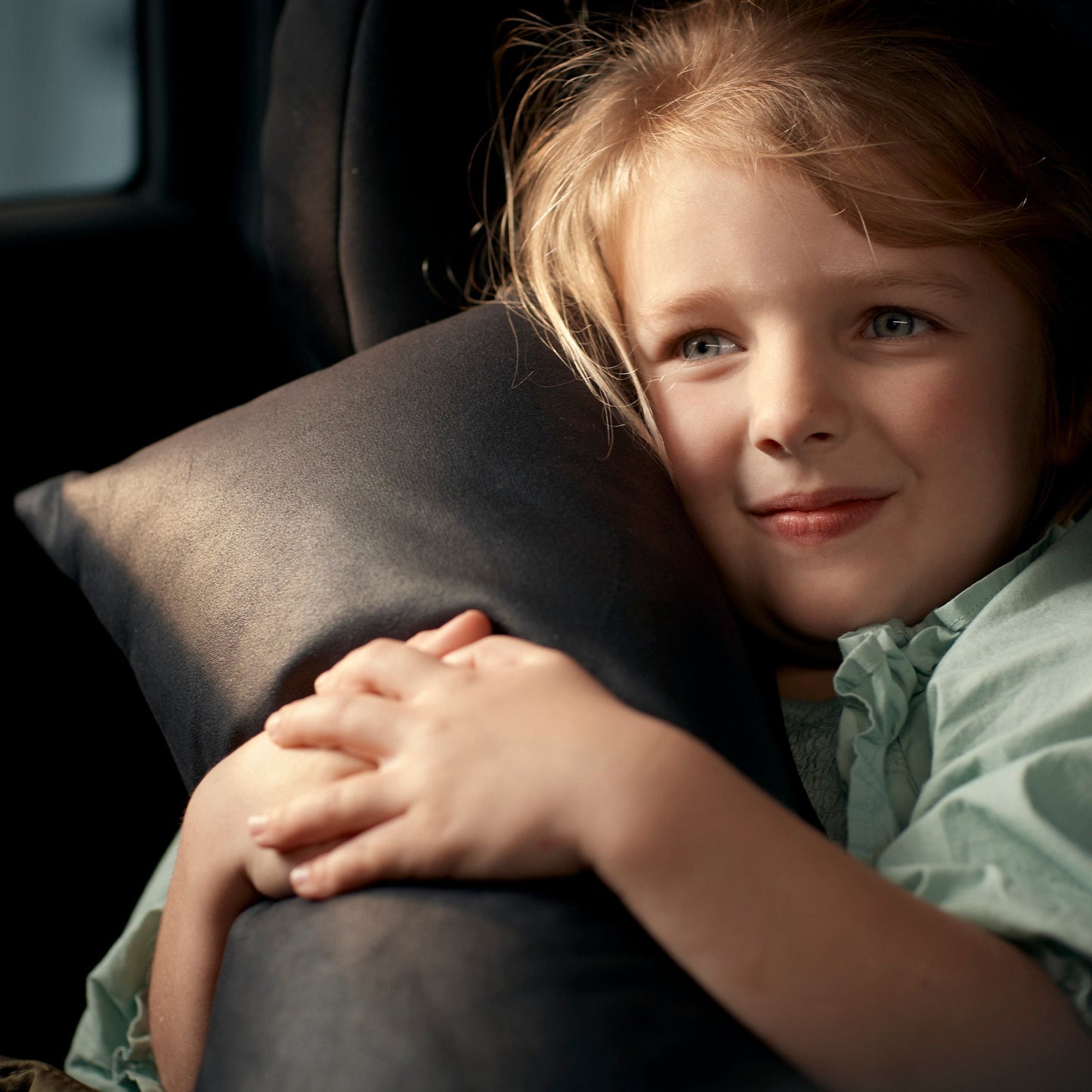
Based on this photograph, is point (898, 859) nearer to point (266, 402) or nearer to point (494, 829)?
point (494, 829)

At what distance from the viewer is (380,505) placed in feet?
2.00

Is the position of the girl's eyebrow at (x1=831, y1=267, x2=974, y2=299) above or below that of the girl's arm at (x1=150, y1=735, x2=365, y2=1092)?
above

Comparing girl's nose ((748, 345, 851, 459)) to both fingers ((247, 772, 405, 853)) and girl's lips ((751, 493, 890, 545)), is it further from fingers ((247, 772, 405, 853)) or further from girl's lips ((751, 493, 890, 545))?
fingers ((247, 772, 405, 853))

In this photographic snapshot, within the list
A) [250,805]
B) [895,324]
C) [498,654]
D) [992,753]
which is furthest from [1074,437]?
[250,805]

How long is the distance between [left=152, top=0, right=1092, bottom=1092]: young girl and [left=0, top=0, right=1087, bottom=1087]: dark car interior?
0.10 metres

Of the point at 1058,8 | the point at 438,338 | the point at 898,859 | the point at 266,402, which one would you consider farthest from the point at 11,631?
the point at 1058,8

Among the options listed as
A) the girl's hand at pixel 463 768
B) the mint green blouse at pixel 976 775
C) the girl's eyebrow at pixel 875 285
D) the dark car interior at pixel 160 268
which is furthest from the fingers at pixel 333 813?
the dark car interior at pixel 160 268

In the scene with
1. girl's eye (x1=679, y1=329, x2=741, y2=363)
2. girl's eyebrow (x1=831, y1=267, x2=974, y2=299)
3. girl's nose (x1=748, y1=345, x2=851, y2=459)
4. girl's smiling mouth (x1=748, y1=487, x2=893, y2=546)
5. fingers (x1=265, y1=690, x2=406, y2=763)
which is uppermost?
girl's eyebrow (x1=831, y1=267, x2=974, y2=299)

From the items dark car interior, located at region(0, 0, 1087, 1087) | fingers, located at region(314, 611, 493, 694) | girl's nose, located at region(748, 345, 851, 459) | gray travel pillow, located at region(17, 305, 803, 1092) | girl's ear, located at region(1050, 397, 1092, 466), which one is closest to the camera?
gray travel pillow, located at region(17, 305, 803, 1092)

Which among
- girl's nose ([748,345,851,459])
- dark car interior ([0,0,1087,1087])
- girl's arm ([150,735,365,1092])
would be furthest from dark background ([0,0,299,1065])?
girl's nose ([748,345,851,459])

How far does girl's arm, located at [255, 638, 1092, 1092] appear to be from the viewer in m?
0.44

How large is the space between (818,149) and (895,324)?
12cm

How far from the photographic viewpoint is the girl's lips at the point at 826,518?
0.69 meters

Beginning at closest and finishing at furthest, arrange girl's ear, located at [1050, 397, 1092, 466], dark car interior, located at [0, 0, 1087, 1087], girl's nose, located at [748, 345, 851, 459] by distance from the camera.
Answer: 1. girl's nose, located at [748, 345, 851, 459]
2. girl's ear, located at [1050, 397, 1092, 466]
3. dark car interior, located at [0, 0, 1087, 1087]
